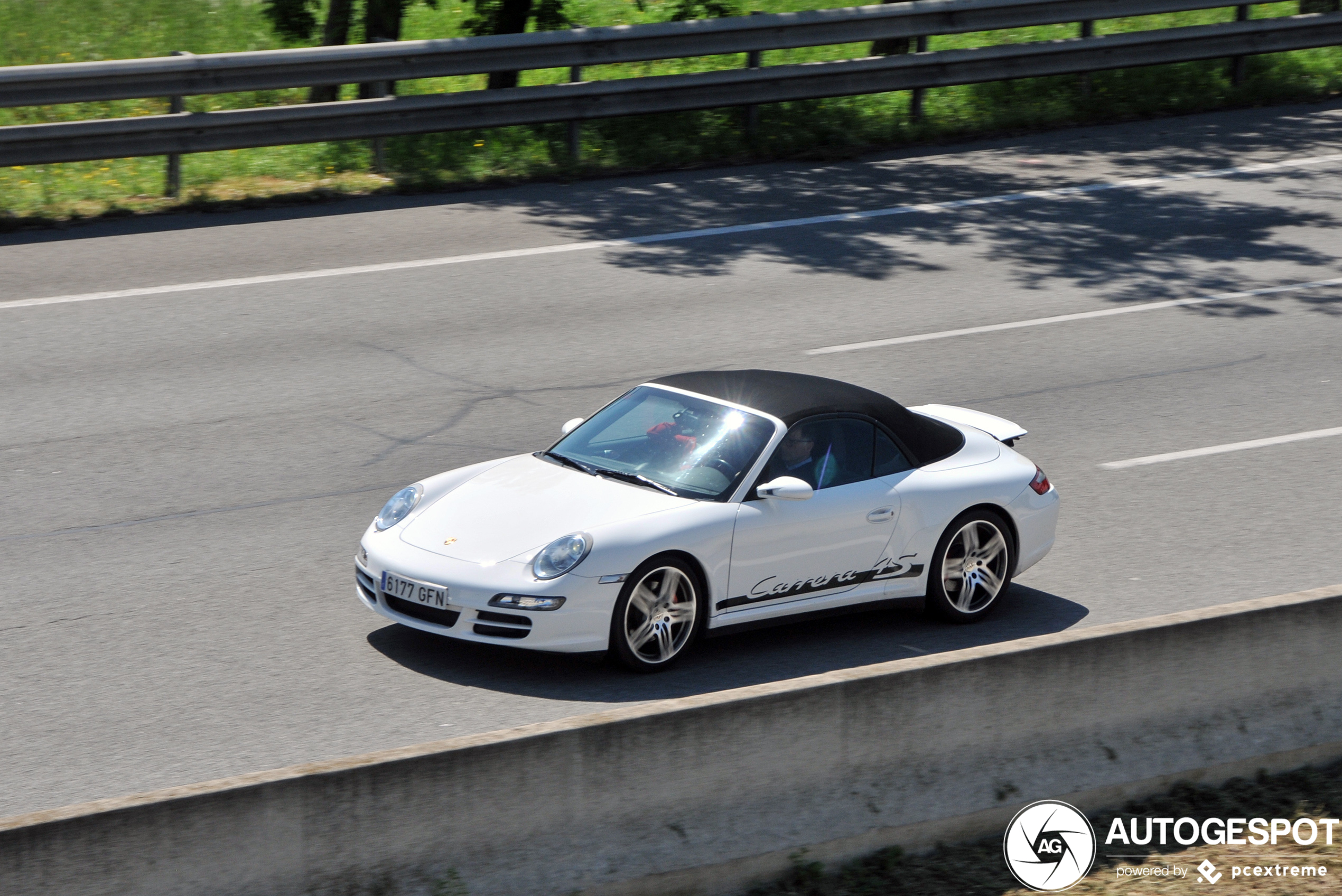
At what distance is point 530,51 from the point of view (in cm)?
1673

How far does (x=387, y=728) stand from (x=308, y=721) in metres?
0.33

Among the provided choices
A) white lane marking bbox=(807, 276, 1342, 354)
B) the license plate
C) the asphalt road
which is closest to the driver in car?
the asphalt road

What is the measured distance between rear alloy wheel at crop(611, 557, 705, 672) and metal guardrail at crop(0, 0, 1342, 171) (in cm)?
994

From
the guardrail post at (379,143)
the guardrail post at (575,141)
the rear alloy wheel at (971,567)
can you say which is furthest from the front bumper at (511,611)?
the guardrail post at (575,141)

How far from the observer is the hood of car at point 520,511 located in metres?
7.11

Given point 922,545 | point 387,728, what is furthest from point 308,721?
point 922,545

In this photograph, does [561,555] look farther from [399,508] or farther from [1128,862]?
[1128,862]

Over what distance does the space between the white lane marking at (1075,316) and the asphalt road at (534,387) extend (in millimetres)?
102

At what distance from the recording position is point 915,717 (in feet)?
18.9

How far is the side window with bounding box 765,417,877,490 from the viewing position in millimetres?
7625

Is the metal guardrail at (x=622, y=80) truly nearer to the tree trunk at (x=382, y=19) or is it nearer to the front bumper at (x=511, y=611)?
the tree trunk at (x=382, y=19)

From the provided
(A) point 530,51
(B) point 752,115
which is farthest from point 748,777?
(B) point 752,115

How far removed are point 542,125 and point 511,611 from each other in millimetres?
11497

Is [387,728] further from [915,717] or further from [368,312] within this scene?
[368,312]
